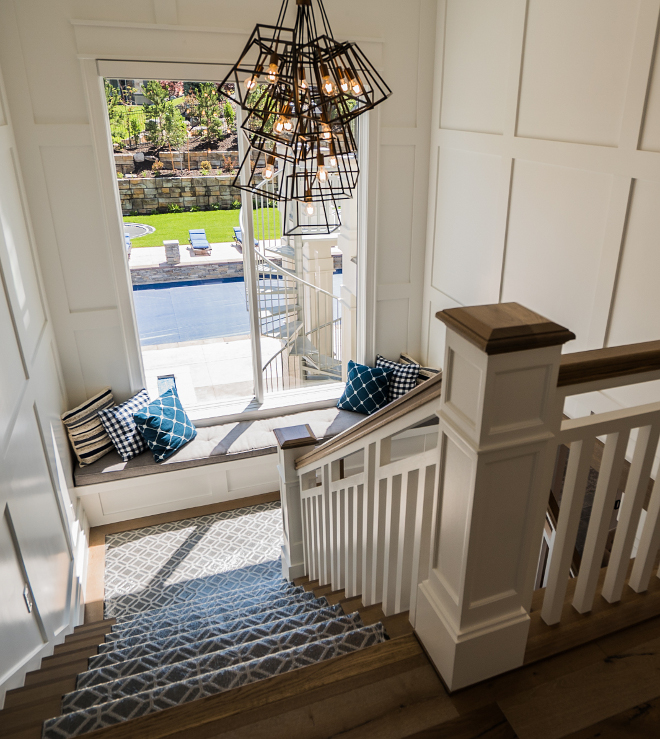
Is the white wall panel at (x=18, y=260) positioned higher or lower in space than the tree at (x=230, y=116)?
lower

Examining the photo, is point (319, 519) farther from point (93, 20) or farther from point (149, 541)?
point (93, 20)

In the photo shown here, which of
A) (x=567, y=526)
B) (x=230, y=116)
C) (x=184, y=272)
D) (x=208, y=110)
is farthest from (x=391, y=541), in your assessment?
(x=184, y=272)

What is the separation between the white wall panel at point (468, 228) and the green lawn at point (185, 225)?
5751 millimetres

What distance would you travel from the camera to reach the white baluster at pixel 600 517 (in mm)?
1200

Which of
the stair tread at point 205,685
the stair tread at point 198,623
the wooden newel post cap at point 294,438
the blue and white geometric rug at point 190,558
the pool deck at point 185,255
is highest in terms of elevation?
the wooden newel post cap at point 294,438

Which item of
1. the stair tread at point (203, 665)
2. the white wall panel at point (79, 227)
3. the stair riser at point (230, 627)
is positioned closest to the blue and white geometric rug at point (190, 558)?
the stair riser at point (230, 627)

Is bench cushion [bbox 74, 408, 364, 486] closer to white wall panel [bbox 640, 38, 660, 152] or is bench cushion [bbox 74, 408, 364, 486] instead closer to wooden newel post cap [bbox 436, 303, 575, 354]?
white wall panel [bbox 640, 38, 660, 152]

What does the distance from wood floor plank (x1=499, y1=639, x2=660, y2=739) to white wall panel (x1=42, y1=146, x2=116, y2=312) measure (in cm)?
348

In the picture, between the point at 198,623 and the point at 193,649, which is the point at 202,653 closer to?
the point at 193,649

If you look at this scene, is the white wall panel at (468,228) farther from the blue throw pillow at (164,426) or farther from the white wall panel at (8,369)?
the white wall panel at (8,369)

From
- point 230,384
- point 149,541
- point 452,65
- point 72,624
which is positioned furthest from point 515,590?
point 230,384

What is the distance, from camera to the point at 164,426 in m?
3.95

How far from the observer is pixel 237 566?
3.70 metres

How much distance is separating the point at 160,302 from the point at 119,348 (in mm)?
4622
